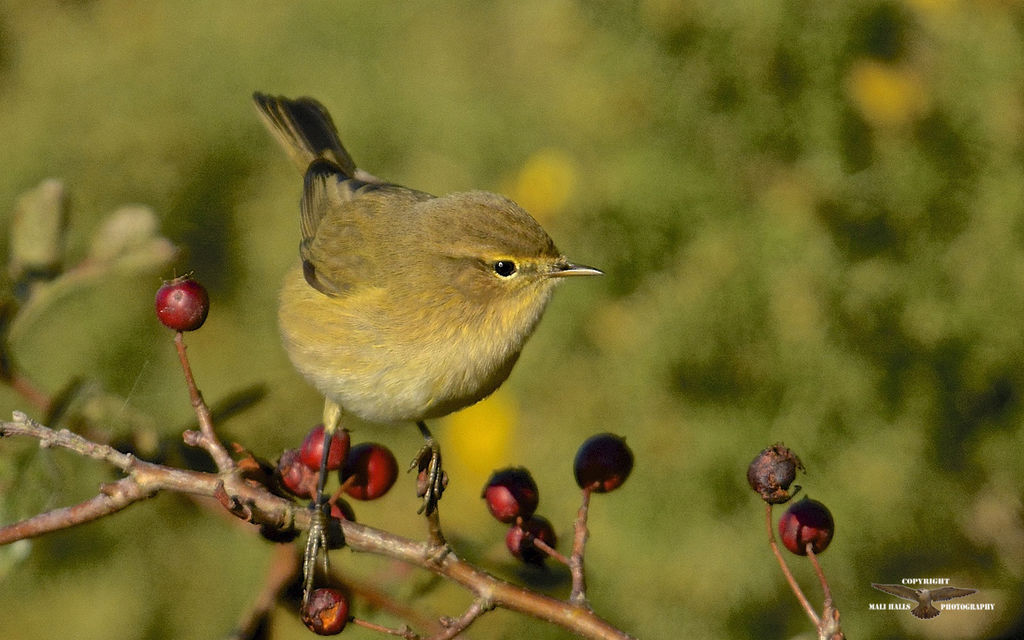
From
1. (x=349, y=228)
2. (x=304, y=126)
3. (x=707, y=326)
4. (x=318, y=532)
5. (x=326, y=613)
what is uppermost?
(x=304, y=126)

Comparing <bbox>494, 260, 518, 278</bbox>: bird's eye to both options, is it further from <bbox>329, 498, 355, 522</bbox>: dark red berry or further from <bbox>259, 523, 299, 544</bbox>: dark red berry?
<bbox>259, 523, 299, 544</bbox>: dark red berry

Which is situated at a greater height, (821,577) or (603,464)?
(603,464)

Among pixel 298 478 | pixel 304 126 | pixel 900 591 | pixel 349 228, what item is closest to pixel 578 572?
pixel 900 591

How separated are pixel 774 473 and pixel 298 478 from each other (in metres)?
0.88

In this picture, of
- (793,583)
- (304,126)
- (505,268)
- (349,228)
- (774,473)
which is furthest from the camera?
(304,126)

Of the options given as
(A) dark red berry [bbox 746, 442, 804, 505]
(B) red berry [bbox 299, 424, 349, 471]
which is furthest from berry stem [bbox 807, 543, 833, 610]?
(B) red berry [bbox 299, 424, 349, 471]

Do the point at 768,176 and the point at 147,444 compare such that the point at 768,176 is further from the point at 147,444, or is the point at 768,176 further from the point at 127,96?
the point at 127,96

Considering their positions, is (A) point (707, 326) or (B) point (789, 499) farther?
(A) point (707, 326)

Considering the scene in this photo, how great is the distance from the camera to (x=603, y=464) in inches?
74.3

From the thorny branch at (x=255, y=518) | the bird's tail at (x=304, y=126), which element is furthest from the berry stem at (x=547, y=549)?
the bird's tail at (x=304, y=126)

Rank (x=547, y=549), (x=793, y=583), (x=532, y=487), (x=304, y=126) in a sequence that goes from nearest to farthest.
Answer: (x=793, y=583)
(x=547, y=549)
(x=532, y=487)
(x=304, y=126)

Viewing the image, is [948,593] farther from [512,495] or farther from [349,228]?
[349,228]

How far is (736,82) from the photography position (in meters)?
3.49

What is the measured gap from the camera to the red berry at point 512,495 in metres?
1.84
